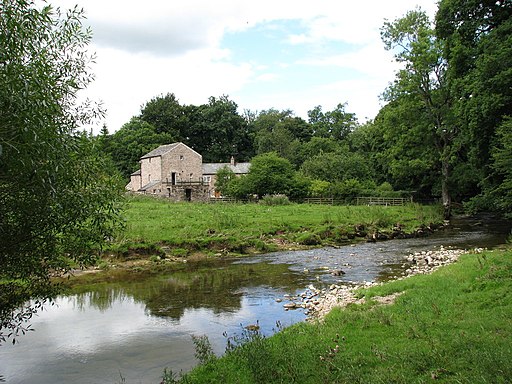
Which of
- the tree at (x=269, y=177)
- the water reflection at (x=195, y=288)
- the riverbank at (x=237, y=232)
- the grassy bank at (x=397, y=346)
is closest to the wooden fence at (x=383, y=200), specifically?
the tree at (x=269, y=177)

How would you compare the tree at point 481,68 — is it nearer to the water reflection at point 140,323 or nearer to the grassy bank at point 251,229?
the grassy bank at point 251,229

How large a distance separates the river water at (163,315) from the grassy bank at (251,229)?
2.89 metres

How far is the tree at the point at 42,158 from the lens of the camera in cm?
574

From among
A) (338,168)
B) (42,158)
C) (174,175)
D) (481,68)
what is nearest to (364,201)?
(338,168)

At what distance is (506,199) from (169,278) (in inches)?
742

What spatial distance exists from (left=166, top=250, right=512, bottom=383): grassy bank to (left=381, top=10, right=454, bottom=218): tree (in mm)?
34403

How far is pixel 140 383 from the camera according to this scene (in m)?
9.31

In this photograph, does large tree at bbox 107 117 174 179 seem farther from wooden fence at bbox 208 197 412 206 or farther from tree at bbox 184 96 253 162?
wooden fence at bbox 208 197 412 206

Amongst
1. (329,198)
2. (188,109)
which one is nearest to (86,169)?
(329,198)

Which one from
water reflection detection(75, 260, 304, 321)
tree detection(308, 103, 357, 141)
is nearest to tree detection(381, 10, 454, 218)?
water reflection detection(75, 260, 304, 321)

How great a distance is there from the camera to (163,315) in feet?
47.2

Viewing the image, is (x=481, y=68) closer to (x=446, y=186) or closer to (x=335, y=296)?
(x=446, y=186)

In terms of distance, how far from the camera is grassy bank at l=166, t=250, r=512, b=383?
284 inches

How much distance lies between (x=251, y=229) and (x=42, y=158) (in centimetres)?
2490
